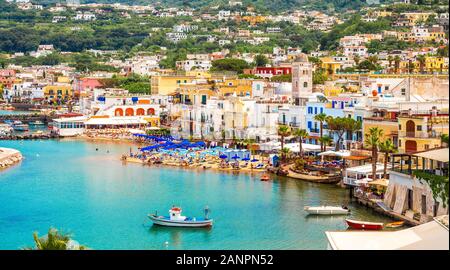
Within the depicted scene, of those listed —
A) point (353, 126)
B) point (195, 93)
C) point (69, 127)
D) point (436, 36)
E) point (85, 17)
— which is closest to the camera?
point (353, 126)

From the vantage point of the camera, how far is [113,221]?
13.1 meters

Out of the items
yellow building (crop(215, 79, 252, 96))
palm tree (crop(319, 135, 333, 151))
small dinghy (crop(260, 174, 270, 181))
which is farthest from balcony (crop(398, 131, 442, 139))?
yellow building (crop(215, 79, 252, 96))

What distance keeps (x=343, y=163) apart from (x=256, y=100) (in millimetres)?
7081

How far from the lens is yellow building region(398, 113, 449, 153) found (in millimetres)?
13453

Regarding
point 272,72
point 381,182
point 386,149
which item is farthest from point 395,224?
point 272,72

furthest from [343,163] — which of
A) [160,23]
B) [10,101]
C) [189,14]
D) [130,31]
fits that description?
[189,14]

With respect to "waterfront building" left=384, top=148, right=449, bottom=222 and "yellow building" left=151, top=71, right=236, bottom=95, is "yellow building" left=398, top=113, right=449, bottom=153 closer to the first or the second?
"waterfront building" left=384, top=148, right=449, bottom=222

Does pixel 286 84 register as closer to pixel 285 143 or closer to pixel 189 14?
pixel 285 143

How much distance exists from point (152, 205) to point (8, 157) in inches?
309

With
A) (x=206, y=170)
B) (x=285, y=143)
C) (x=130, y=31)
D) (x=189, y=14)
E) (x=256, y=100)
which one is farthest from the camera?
(x=189, y=14)

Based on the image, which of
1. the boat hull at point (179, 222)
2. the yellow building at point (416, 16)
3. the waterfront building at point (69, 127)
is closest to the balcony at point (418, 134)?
the boat hull at point (179, 222)

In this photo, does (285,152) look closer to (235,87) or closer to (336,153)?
(336,153)

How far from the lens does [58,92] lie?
43500mm

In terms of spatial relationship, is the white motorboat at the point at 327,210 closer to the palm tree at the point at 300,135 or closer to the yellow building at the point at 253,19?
→ the palm tree at the point at 300,135
